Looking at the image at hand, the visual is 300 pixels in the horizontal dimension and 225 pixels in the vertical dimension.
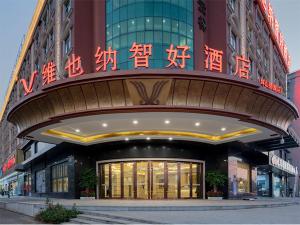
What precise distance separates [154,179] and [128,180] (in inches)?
83.2

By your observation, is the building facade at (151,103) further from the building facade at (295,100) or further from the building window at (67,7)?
the building facade at (295,100)

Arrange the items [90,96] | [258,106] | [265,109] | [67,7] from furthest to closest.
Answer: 1. [67,7]
2. [265,109]
3. [258,106]
4. [90,96]

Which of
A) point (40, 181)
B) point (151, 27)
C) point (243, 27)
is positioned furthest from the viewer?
point (40, 181)

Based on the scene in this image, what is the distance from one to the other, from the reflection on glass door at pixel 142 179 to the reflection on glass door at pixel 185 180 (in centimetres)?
283

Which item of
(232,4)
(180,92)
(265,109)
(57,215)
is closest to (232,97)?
(180,92)

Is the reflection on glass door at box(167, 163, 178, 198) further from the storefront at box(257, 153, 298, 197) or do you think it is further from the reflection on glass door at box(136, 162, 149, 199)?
the storefront at box(257, 153, 298, 197)

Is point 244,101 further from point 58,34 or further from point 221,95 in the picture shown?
point 58,34

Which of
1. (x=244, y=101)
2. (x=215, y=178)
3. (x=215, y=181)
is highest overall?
(x=244, y=101)

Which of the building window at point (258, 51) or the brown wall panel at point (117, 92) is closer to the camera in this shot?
the brown wall panel at point (117, 92)

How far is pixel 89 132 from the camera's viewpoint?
3041 cm

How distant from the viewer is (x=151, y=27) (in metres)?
30.0

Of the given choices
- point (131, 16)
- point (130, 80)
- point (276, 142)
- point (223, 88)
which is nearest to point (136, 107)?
point (130, 80)

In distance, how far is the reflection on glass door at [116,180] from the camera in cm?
3262

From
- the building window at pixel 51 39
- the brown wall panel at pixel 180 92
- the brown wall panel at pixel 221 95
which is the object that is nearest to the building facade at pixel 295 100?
the building window at pixel 51 39
